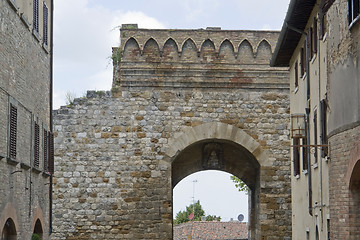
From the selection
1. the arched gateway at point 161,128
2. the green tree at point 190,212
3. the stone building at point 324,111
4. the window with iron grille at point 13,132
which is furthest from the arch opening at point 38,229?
the green tree at point 190,212

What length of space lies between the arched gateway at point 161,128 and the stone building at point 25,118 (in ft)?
7.56

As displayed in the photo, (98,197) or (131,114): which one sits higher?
(131,114)

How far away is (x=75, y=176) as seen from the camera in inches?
898

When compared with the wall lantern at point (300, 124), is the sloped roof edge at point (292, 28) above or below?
above

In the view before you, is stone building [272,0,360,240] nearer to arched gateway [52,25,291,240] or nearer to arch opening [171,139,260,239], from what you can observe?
arched gateway [52,25,291,240]

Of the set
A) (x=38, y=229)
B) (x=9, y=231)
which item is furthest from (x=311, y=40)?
(x=38, y=229)

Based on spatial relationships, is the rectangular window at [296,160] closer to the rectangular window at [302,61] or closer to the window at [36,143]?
the rectangular window at [302,61]

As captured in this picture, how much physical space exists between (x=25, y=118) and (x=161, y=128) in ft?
22.5

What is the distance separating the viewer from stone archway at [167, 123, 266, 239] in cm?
2312

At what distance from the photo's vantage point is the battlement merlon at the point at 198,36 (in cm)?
2338

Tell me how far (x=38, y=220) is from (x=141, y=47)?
686 cm

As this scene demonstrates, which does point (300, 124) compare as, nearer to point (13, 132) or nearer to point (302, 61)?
point (302, 61)

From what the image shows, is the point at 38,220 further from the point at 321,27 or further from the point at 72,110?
the point at 321,27

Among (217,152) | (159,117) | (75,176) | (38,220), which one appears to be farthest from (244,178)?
(38,220)
